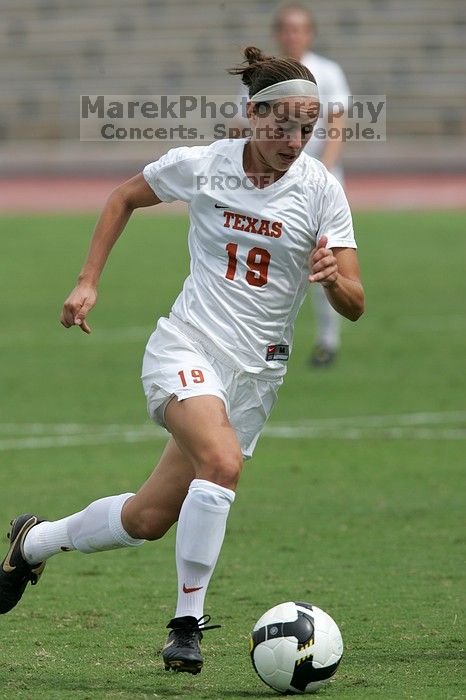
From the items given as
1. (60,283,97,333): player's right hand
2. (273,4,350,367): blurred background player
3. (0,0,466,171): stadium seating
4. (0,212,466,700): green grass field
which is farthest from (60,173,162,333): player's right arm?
(0,0,466,171): stadium seating

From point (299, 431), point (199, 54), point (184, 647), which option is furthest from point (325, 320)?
point (199, 54)

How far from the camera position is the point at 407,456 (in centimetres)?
880

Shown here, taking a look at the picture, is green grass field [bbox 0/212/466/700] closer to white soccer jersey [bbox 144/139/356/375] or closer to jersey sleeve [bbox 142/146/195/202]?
white soccer jersey [bbox 144/139/356/375]

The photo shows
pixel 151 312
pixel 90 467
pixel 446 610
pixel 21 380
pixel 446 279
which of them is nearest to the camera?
pixel 446 610

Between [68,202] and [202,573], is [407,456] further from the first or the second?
[68,202]

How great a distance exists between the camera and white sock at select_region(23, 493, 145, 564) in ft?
16.3

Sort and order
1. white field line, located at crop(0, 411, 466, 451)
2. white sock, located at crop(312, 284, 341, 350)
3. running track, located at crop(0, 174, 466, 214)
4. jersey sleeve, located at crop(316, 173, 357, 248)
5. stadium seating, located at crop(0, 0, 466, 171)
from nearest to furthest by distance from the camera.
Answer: jersey sleeve, located at crop(316, 173, 357, 248), white field line, located at crop(0, 411, 466, 451), white sock, located at crop(312, 284, 341, 350), running track, located at crop(0, 174, 466, 214), stadium seating, located at crop(0, 0, 466, 171)

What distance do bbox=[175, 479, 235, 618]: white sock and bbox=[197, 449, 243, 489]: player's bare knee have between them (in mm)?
21

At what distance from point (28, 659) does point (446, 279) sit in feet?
42.6

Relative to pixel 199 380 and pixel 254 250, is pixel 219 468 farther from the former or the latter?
pixel 254 250

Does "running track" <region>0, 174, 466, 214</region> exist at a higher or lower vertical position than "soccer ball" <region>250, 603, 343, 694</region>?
lower

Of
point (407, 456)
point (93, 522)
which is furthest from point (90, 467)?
point (93, 522)


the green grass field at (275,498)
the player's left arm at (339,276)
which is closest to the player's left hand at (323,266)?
the player's left arm at (339,276)

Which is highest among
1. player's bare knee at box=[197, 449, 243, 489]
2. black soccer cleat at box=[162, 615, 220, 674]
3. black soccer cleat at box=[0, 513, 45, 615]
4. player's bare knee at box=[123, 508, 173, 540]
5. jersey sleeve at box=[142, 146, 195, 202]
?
jersey sleeve at box=[142, 146, 195, 202]
